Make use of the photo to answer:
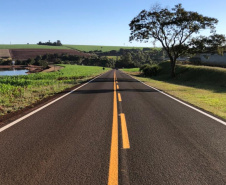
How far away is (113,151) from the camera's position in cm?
424

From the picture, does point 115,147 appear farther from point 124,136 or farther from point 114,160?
point 124,136

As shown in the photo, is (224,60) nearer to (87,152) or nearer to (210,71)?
(210,71)

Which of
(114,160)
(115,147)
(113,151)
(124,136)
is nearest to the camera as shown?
(114,160)

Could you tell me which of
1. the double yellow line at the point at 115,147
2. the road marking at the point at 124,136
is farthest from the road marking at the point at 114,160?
the road marking at the point at 124,136

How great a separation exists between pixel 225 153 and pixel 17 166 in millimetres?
4312

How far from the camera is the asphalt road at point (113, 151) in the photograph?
10.7ft

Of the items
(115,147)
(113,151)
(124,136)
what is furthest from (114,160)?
(124,136)

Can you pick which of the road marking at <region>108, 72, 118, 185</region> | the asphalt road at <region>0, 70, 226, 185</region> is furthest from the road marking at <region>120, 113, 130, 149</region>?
the road marking at <region>108, 72, 118, 185</region>

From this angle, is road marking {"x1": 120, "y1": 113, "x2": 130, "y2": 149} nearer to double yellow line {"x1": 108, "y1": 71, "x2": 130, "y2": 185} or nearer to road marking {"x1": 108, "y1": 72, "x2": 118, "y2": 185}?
double yellow line {"x1": 108, "y1": 71, "x2": 130, "y2": 185}

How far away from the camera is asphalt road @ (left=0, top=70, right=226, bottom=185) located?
327 cm

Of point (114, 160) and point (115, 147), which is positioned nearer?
point (114, 160)

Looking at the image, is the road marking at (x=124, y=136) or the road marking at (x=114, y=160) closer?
the road marking at (x=114, y=160)

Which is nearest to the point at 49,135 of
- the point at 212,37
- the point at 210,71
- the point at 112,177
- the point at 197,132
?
the point at 112,177

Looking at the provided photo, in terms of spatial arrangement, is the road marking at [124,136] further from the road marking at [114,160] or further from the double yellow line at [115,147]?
the road marking at [114,160]
